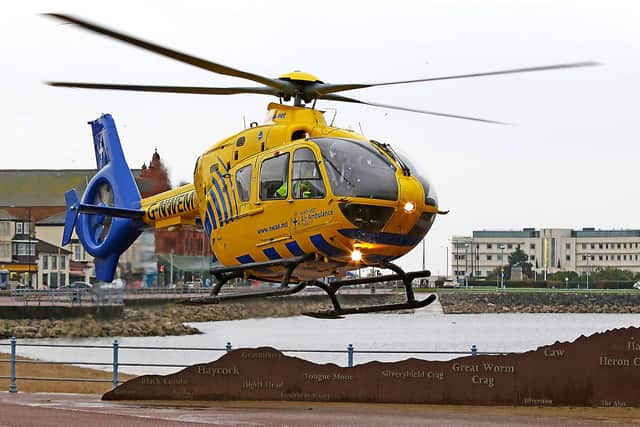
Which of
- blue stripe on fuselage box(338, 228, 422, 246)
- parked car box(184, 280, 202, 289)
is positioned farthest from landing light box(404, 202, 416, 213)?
parked car box(184, 280, 202, 289)

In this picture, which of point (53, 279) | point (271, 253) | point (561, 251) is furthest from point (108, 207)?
point (561, 251)

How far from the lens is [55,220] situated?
12588 cm

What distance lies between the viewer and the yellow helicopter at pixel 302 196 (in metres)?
16.2

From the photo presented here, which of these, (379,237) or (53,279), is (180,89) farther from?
(53,279)

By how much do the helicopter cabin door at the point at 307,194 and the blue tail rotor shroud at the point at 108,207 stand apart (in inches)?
234

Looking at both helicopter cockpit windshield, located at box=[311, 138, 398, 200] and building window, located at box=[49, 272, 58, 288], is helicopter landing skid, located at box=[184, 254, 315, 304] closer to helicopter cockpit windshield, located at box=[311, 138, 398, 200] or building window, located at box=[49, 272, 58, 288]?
helicopter cockpit windshield, located at box=[311, 138, 398, 200]

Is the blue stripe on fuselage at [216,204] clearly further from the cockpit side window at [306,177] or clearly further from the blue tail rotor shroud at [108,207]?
the blue tail rotor shroud at [108,207]

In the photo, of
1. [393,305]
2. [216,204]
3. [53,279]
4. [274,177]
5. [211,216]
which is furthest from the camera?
[53,279]

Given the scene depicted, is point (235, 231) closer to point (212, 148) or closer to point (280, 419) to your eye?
point (212, 148)

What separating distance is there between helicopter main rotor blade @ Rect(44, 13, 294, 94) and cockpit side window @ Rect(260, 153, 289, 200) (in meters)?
1.38

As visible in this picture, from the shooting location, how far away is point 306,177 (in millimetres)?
16641

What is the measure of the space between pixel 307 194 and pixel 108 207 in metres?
6.83

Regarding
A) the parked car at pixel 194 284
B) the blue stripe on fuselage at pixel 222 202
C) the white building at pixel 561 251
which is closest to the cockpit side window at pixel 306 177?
the blue stripe on fuselage at pixel 222 202

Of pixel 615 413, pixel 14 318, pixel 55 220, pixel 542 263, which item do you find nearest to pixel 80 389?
pixel 615 413
